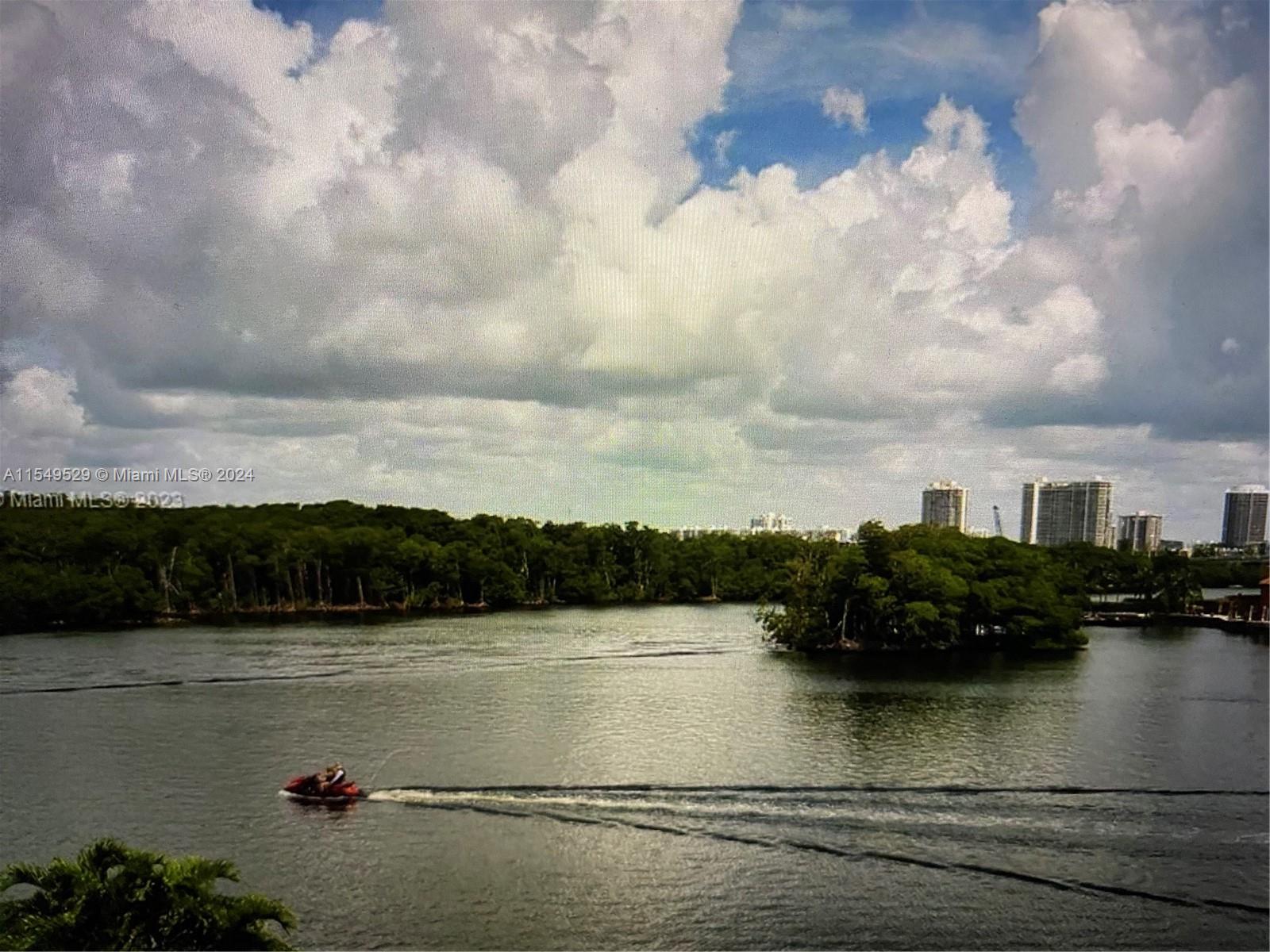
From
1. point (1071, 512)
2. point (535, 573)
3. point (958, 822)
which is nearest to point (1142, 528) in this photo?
point (1071, 512)

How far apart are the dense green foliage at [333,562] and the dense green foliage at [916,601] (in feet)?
6.89

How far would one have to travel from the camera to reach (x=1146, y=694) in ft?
80.4

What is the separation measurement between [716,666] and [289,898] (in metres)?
18.1

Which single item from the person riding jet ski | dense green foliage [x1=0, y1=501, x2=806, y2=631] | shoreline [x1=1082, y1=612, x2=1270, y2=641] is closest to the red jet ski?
the person riding jet ski

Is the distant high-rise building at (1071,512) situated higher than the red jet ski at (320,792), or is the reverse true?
the distant high-rise building at (1071,512)

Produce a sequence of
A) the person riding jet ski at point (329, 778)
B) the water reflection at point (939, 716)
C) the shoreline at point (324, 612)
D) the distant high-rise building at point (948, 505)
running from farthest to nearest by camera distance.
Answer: the distant high-rise building at point (948, 505) → the shoreline at point (324, 612) → the water reflection at point (939, 716) → the person riding jet ski at point (329, 778)

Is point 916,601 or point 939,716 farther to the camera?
point 916,601

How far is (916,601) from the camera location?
32344 millimetres

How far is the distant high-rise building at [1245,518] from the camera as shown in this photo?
5384 centimetres

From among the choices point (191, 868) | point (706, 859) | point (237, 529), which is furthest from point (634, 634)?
point (191, 868)

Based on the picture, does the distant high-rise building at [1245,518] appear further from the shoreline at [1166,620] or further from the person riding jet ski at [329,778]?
the person riding jet ski at [329,778]

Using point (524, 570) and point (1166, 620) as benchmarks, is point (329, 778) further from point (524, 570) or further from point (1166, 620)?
point (1166, 620)

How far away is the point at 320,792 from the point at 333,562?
33.8 metres

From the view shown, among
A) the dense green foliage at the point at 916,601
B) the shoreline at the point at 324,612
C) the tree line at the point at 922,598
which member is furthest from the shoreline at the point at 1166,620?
the shoreline at the point at 324,612
